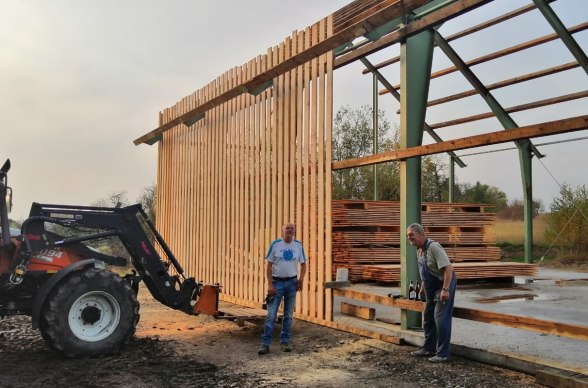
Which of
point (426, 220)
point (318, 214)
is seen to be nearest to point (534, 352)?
point (318, 214)

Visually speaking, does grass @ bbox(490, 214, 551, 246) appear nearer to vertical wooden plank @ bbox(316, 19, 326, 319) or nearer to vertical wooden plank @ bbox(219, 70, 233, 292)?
vertical wooden plank @ bbox(219, 70, 233, 292)

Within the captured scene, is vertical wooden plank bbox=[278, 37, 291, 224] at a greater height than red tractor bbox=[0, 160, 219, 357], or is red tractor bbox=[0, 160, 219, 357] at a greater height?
vertical wooden plank bbox=[278, 37, 291, 224]

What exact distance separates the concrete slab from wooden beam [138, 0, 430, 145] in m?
4.01

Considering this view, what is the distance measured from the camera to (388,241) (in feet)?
44.2

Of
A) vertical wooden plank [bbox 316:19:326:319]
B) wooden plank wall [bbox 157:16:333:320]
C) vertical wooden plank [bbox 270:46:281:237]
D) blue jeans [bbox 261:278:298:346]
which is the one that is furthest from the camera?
vertical wooden plank [bbox 270:46:281:237]

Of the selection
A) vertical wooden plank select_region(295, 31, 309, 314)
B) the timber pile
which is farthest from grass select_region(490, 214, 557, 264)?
vertical wooden plank select_region(295, 31, 309, 314)

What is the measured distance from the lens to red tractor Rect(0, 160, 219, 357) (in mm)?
6508

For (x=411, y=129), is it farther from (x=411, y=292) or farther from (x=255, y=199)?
(x=255, y=199)

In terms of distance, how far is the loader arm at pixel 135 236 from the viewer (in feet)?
24.0

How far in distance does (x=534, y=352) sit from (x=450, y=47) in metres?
8.07

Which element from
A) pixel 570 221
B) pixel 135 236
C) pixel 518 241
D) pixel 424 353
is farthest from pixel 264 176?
pixel 518 241

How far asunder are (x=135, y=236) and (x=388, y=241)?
23.8ft

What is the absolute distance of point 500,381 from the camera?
5609 millimetres

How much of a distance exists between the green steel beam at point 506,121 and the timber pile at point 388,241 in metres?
1.50
